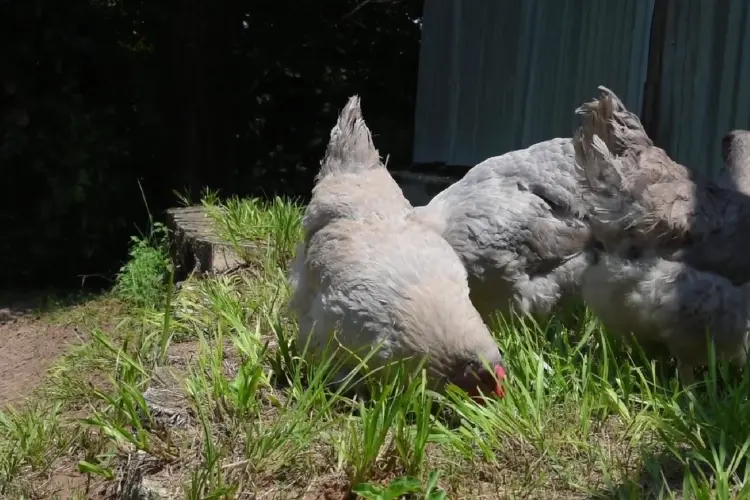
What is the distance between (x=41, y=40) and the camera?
7871 mm

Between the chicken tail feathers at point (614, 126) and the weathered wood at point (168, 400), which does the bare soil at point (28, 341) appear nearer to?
the weathered wood at point (168, 400)

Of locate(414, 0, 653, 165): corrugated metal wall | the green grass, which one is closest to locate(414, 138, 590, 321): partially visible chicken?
the green grass

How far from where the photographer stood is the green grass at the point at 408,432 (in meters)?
2.51

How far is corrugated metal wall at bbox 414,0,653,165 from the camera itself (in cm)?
552

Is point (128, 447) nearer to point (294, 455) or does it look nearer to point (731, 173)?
point (294, 455)

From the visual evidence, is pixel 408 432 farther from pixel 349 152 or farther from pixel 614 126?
pixel 349 152

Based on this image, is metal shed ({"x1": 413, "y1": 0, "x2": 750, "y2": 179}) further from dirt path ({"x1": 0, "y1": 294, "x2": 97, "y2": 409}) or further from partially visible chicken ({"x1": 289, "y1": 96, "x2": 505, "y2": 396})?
dirt path ({"x1": 0, "y1": 294, "x2": 97, "y2": 409})

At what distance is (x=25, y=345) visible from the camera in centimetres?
614

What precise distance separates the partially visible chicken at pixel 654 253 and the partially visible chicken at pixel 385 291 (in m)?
0.57

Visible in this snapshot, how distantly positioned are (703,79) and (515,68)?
182cm

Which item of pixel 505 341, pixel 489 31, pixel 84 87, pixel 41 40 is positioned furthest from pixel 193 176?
pixel 505 341

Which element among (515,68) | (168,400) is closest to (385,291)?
(168,400)

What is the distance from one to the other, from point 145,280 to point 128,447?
12.3 ft

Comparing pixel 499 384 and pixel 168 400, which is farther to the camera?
pixel 168 400
